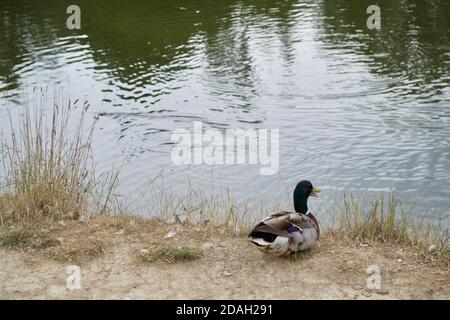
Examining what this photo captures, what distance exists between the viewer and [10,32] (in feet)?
68.9

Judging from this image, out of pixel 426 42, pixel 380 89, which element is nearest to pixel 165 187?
pixel 380 89

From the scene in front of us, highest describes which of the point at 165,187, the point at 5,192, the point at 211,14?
the point at 211,14

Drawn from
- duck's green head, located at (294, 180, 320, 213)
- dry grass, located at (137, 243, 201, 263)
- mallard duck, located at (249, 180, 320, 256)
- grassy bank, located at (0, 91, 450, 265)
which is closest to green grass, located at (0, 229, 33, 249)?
grassy bank, located at (0, 91, 450, 265)

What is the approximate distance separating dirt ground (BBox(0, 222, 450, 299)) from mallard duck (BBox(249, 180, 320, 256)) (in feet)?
0.52

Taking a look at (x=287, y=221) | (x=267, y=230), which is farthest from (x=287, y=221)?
(x=267, y=230)

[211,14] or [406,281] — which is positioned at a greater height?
[211,14]

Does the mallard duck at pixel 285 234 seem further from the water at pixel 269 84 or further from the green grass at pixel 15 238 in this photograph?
the water at pixel 269 84

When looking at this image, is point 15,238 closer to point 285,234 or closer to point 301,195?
point 285,234

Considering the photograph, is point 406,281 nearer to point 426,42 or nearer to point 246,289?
point 246,289

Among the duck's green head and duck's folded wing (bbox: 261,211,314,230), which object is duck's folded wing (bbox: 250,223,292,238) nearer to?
duck's folded wing (bbox: 261,211,314,230)

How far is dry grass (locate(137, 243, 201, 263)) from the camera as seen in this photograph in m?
5.99

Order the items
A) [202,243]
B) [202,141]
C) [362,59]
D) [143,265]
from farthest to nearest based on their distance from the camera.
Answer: [362,59]
[202,141]
[202,243]
[143,265]

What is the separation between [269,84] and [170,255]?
350 inches

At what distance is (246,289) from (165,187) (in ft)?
14.8
